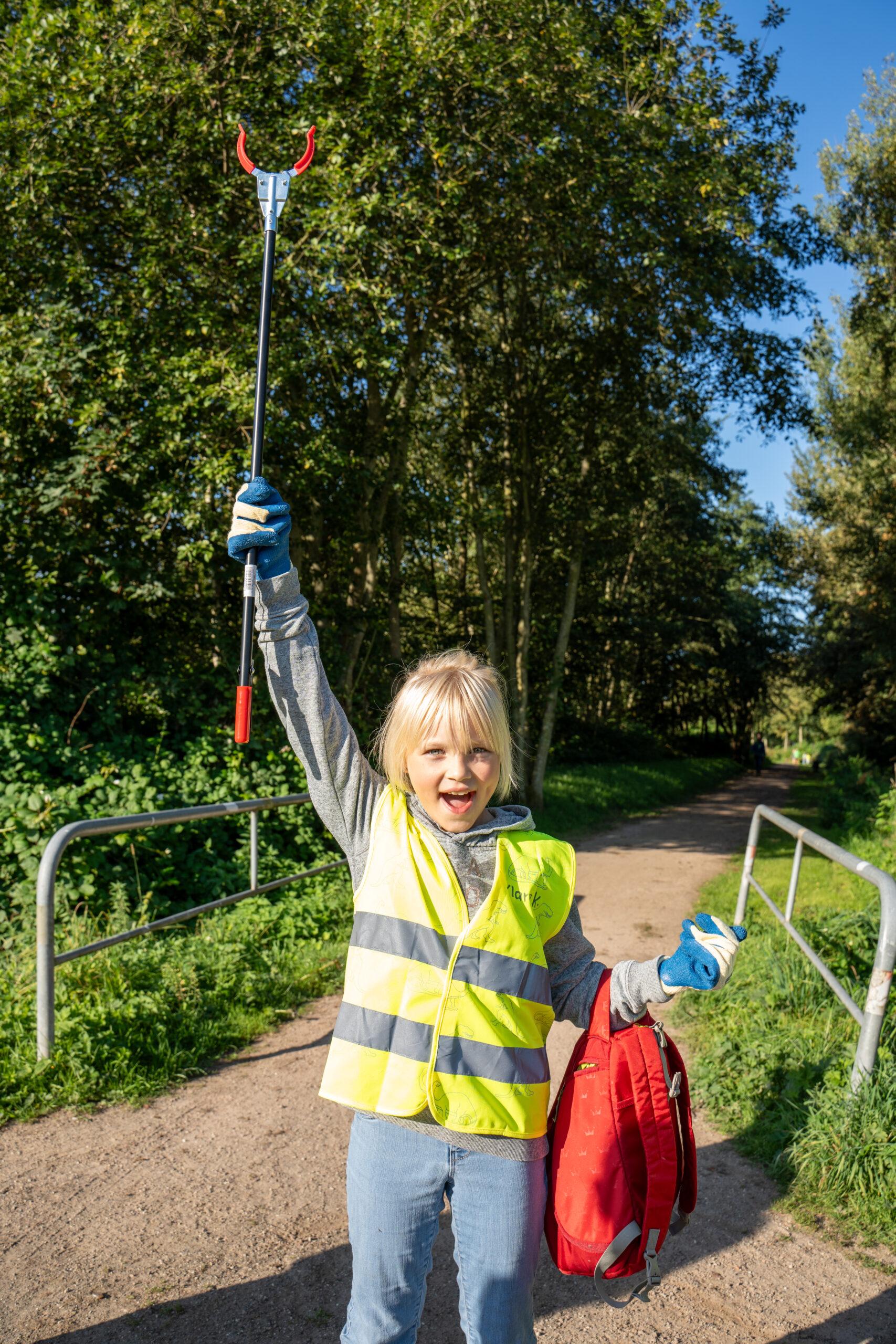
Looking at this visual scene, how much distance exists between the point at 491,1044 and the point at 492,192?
361 inches

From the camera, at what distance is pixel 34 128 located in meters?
7.13

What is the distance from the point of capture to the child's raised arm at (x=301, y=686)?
195cm

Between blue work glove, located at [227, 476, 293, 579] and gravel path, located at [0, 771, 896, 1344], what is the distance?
2.08 meters

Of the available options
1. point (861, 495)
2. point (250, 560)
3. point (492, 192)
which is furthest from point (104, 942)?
point (861, 495)

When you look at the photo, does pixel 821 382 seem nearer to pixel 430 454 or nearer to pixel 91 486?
pixel 430 454

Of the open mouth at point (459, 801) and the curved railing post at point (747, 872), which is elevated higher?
the open mouth at point (459, 801)

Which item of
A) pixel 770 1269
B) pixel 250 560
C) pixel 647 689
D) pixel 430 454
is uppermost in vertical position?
pixel 430 454

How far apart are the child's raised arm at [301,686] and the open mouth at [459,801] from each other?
0.17 metres

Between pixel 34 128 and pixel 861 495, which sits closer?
pixel 34 128

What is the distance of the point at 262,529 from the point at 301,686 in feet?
1.10

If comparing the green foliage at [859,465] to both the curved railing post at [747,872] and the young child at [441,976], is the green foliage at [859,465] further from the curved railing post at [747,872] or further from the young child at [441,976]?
the young child at [441,976]

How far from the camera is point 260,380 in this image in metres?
2.32

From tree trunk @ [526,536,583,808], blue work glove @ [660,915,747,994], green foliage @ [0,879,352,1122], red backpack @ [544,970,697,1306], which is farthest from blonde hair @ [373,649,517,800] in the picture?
tree trunk @ [526,536,583,808]

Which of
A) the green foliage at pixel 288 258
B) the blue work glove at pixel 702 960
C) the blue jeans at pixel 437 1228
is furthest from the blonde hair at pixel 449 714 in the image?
the green foliage at pixel 288 258
